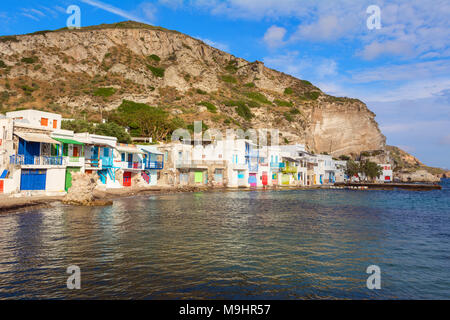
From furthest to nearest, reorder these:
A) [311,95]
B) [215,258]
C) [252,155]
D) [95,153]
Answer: [311,95] < [252,155] < [95,153] < [215,258]

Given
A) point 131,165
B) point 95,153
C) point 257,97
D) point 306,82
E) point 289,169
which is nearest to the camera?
point 95,153

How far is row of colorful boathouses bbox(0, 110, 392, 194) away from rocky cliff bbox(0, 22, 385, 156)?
29.0 metres

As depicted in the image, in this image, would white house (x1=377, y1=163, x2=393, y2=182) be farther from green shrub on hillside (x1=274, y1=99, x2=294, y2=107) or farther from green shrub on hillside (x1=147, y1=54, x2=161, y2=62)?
green shrub on hillside (x1=147, y1=54, x2=161, y2=62)

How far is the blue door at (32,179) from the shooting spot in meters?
27.1

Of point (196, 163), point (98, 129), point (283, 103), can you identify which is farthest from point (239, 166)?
point (283, 103)

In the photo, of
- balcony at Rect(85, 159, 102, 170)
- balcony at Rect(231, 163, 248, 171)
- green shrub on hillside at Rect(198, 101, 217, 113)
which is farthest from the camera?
green shrub on hillside at Rect(198, 101, 217, 113)

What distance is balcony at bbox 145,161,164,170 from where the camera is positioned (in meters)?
44.0

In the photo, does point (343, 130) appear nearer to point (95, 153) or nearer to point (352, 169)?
point (352, 169)

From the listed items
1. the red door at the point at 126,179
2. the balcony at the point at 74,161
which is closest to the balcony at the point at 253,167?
the red door at the point at 126,179

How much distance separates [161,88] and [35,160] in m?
75.5

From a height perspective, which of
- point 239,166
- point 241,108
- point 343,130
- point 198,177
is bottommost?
point 198,177

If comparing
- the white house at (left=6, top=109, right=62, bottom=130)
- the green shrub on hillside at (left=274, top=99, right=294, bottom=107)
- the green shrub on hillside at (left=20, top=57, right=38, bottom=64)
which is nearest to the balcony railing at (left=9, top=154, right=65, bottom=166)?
the white house at (left=6, top=109, right=62, bottom=130)

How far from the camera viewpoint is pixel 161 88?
99.5 meters

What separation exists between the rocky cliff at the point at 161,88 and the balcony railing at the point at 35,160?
41.9 meters
